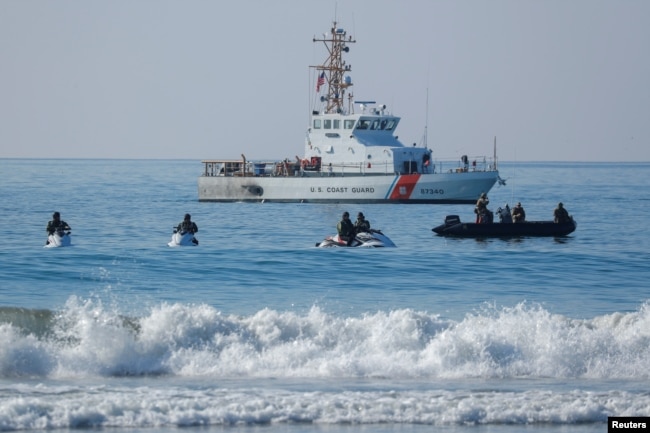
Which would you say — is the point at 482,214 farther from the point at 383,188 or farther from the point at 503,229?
the point at 383,188

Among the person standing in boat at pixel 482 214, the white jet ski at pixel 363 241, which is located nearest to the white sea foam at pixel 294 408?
the white jet ski at pixel 363 241

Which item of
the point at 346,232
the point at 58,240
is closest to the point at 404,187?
the point at 346,232

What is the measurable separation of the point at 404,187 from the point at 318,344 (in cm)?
3637

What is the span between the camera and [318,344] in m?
16.8

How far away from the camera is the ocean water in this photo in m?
13.2

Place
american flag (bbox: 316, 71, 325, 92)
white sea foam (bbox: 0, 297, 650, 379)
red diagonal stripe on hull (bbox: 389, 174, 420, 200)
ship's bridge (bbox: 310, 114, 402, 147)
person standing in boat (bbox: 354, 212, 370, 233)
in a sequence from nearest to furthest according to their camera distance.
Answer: white sea foam (bbox: 0, 297, 650, 379), person standing in boat (bbox: 354, 212, 370, 233), red diagonal stripe on hull (bbox: 389, 174, 420, 200), ship's bridge (bbox: 310, 114, 402, 147), american flag (bbox: 316, 71, 325, 92)

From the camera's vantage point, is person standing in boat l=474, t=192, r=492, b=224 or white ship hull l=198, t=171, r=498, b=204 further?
white ship hull l=198, t=171, r=498, b=204

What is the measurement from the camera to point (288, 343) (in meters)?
16.7

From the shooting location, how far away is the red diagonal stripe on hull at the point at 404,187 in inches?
2074

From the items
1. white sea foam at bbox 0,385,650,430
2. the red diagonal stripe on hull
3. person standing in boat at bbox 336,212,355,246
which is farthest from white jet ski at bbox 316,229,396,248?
the red diagonal stripe on hull

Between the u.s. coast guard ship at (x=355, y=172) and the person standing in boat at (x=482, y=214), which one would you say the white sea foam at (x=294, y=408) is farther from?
the u.s. coast guard ship at (x=355, y=172)

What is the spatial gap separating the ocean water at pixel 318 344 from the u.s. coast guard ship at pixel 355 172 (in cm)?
2405

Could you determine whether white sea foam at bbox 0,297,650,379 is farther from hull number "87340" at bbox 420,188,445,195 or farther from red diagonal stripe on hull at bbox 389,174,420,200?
hull number "87340" at bbox 420,188,445,195

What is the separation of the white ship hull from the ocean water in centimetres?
2390
